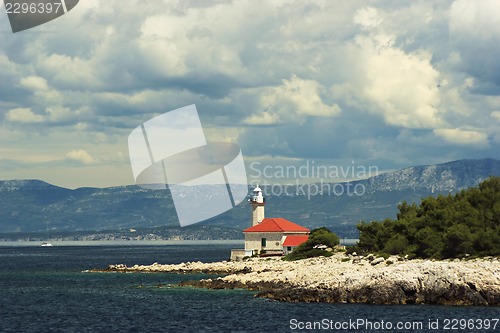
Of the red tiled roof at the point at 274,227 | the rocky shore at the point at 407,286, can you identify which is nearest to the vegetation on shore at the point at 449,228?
the rocky shore at the point at 407,286

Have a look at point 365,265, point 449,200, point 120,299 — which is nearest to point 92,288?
point 120,299

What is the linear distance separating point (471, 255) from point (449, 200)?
43.0 ft

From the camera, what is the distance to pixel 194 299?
204 ft

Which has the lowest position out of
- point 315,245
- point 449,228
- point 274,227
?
point 315,245

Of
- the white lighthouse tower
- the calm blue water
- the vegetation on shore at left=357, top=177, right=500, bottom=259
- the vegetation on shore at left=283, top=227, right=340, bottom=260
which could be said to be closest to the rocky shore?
the calm blue water

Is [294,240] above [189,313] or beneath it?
above

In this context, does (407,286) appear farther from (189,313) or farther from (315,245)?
(315,245)

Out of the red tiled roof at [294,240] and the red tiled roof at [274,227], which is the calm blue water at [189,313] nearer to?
the red tiled roof at [294,240]

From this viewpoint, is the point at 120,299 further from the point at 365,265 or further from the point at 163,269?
the point at 163,269

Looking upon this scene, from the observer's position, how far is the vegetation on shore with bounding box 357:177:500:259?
67438mm

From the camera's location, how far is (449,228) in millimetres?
69688

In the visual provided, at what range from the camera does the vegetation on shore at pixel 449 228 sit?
2655 inches

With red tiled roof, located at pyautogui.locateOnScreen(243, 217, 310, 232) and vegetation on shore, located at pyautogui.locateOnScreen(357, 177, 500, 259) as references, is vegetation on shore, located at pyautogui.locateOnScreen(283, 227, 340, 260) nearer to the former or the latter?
vegetation on shore, located at pyautogui.locateOnScreen(357, 177, 500, 259)

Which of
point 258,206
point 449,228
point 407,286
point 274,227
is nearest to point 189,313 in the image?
point 407,286
